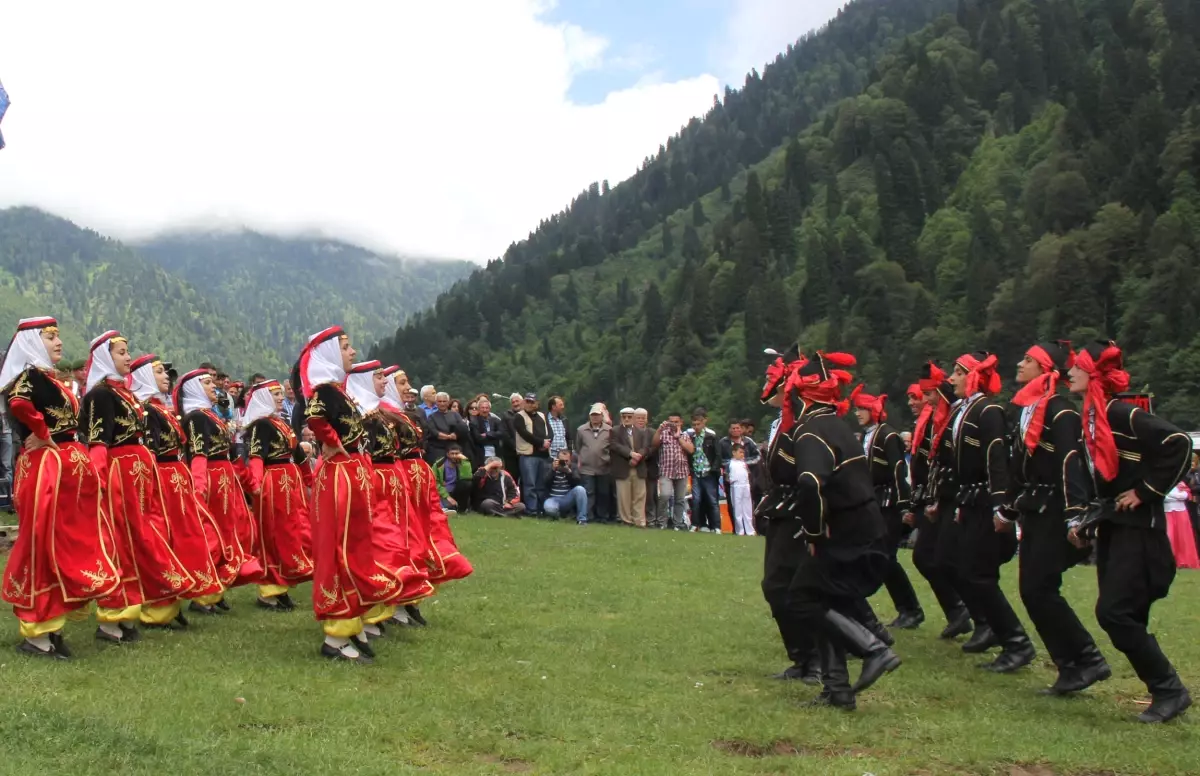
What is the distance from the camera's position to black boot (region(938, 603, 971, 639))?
1048cm

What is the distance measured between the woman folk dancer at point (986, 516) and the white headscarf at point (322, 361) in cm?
493

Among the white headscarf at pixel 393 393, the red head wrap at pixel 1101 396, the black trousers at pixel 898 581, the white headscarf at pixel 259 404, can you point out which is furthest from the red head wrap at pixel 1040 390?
the white headscarf at pixel 259 404

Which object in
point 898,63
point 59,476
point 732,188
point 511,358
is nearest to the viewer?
point 59,476

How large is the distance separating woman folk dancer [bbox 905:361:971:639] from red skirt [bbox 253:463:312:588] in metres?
5.58

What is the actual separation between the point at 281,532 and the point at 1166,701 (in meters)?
7.53

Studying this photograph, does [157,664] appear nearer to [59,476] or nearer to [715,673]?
[59,476]

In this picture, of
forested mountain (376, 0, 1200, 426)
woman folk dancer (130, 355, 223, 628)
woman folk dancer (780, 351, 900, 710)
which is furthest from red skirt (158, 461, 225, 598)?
forested mountain (376, 0, 1200, 426)

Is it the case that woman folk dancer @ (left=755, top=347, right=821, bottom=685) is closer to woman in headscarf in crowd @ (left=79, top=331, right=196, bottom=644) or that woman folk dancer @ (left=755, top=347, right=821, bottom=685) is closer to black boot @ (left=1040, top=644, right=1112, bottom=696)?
black boot @ (left=1040, top=644, right=1112, bottom=696)

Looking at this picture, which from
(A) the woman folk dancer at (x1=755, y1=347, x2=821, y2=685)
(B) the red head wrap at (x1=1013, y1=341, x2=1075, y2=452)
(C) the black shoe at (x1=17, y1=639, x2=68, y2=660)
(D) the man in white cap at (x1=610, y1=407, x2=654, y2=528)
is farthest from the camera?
(D) the man in white cap at (x1=610, y1=407, x2=654, y2=528)

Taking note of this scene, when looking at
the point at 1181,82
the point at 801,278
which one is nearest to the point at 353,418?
the point at 1181,82

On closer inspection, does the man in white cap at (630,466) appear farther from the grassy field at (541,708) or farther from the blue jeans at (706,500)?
the grassy field at (541,708)

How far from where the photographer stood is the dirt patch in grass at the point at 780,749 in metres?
6.59

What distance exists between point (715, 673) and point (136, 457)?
479 centimetres

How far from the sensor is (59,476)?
841 cm
